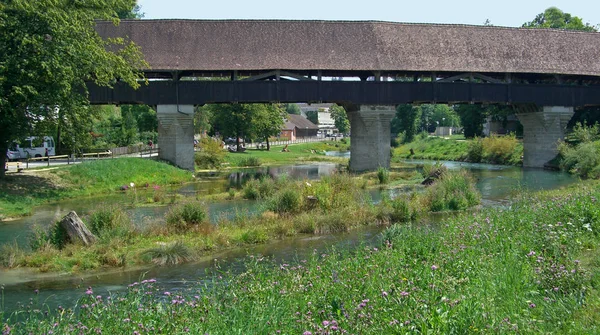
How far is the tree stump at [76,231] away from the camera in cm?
1274

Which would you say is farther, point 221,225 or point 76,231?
point 221,225

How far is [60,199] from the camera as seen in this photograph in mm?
23438

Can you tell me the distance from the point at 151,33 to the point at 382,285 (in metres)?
29.0

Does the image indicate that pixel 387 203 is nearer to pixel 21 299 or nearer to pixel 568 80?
pixel 21 299

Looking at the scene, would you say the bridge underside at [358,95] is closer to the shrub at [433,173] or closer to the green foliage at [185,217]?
the shrub at [433,173]

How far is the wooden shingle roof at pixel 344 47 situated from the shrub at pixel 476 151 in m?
12.1

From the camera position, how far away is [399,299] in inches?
235

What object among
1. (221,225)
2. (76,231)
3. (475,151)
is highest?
(475,151)

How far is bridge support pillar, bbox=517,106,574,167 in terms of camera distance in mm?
35594

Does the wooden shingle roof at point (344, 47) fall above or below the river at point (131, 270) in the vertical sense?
above

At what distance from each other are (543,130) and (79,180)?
27.5m

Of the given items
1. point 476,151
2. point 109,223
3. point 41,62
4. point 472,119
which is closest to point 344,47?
point 41,62

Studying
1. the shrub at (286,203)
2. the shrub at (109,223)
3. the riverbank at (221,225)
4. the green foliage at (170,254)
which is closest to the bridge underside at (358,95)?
the riverbank at (221,225)

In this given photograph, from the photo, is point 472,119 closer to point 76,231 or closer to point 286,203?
point 286,203
